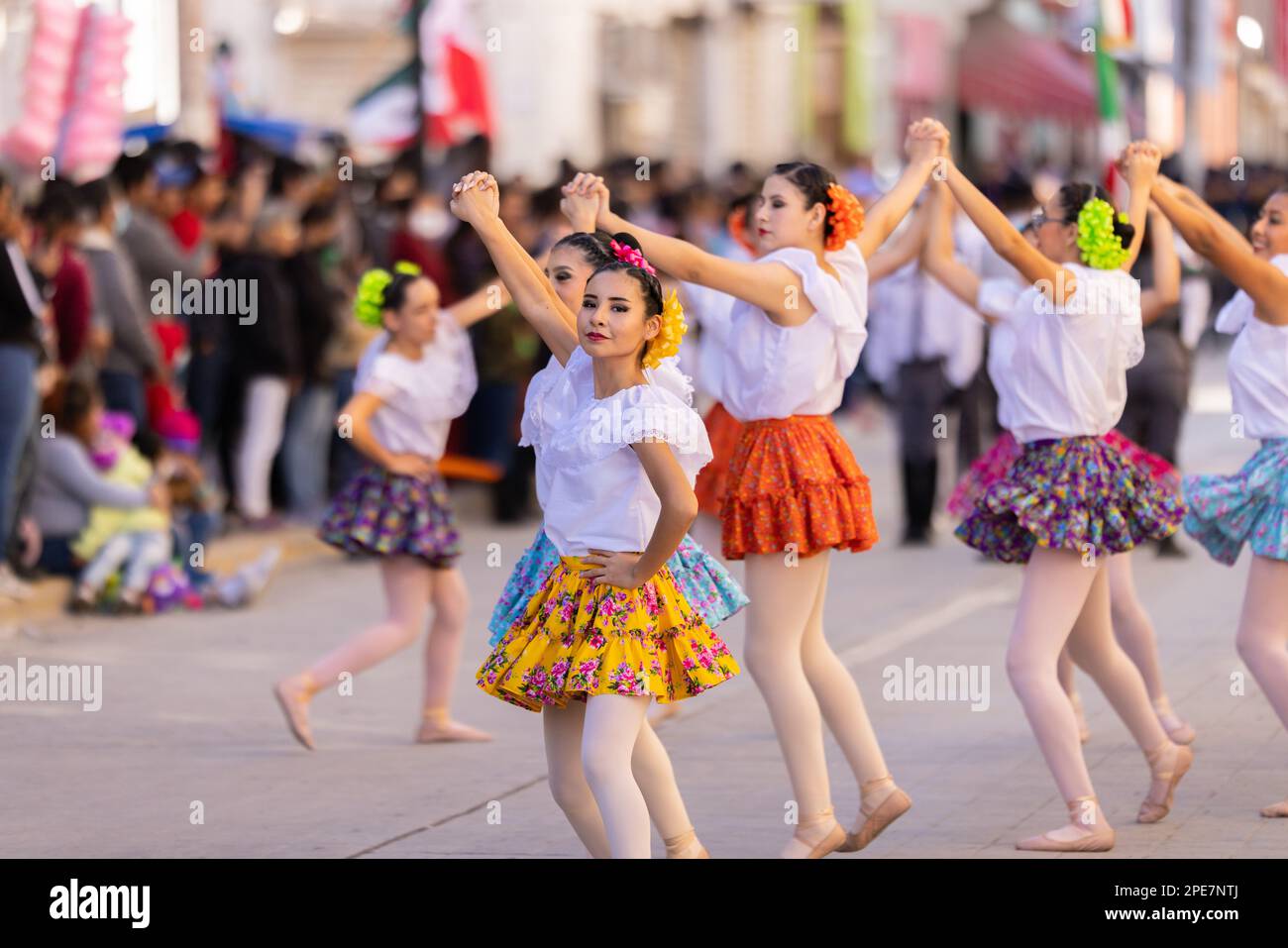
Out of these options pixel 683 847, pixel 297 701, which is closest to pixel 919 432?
pixel 297 701

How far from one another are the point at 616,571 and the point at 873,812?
1.34m

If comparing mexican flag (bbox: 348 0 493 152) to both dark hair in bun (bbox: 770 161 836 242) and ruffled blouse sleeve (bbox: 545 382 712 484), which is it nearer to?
dark hair in bun (bbox: 770 161 836 242)

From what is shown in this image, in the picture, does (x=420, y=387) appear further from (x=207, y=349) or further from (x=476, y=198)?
(x=207, y=349)

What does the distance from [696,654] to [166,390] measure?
7.43 m

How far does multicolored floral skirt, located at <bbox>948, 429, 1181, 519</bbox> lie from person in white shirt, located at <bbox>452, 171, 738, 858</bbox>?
1547mm

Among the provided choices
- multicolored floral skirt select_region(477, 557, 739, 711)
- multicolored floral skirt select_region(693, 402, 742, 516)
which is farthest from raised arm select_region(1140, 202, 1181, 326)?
multicolored floral skirt select_region(477, 557, 739, 711)

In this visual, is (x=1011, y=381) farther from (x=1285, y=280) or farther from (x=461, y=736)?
(x=461, y=736)

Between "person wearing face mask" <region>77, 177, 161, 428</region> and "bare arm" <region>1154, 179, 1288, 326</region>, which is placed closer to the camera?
"bare arm" <region>1154, 179, 1288, 326</region>

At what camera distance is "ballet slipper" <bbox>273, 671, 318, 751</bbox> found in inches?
321

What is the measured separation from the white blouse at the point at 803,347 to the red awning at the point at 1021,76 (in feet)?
113

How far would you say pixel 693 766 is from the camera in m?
7.84

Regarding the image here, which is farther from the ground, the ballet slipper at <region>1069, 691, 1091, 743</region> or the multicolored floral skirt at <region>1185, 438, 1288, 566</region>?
the multicolored floral skirt at <region>1185, 438, 1288, 566</region>

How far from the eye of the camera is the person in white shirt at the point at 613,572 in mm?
5426
